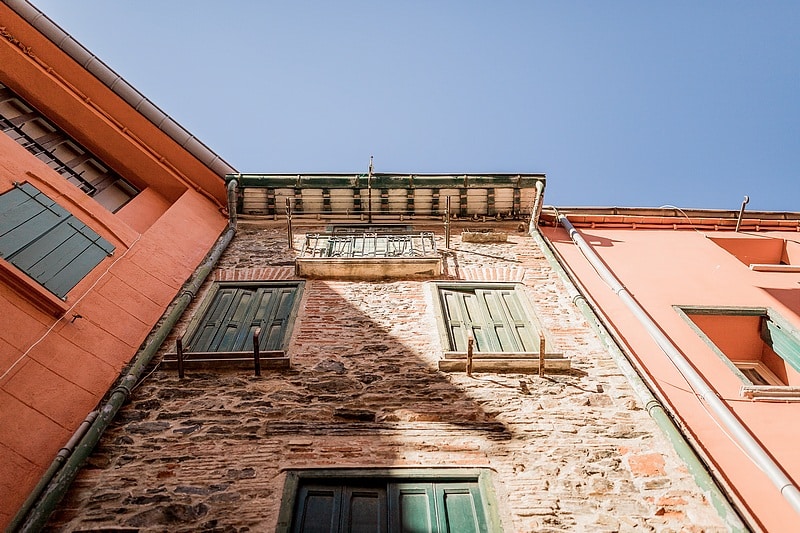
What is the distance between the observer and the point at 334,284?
7125 mm

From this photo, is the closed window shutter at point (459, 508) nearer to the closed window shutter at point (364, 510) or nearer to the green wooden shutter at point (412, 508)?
the green wooden shutter at point (412, 508)

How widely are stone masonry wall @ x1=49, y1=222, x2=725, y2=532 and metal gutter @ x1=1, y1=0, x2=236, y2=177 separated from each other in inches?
159

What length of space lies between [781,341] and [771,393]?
5.23ft

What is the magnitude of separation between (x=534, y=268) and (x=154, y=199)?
6134 mm

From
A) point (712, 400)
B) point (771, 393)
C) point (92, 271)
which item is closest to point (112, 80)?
point (92, 271)

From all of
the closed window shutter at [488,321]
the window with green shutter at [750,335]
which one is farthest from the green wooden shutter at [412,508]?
the window with green shutter at [750,335]

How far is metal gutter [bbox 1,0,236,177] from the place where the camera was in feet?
29.4

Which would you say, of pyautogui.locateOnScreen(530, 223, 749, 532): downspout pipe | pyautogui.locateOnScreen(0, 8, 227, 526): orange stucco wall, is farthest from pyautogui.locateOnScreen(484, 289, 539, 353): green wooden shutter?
pyautogui.locateOnScreen(0, 8, 227, 526): orange stucco wall

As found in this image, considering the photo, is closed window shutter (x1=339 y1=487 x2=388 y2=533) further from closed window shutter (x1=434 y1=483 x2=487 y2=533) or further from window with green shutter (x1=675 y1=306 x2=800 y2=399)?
window with green shutter (x1=675 y1=306 x2=800 y2=399)

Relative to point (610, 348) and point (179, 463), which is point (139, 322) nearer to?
point (179, 463)

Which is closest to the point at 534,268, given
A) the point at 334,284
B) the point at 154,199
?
the point at 334,284

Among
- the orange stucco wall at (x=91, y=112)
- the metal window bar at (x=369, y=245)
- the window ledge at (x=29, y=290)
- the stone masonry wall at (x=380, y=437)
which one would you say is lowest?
the stone masonry wall at (x=380, y=437)

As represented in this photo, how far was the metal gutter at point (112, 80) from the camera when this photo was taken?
8.95m

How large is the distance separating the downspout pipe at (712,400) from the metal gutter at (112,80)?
256 inches
